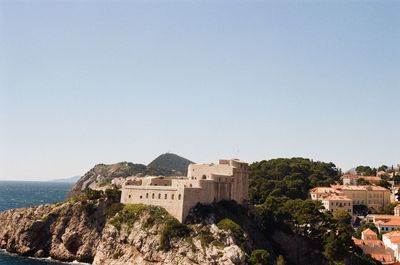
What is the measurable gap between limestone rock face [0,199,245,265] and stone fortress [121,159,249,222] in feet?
12.4

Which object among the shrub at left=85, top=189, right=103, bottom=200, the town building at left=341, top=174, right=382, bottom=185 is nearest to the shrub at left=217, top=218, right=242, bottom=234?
the shrub at left=85, top=189, right=103, bottom=200

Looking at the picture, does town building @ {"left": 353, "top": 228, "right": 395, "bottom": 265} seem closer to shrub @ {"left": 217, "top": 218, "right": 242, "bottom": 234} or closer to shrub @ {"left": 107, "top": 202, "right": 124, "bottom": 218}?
shrub @ {"left": 217, "top": 218, "right": 242, "bottom": 234}

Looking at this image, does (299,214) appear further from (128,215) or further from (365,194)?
(365,194)

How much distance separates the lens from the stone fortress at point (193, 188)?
71000mm

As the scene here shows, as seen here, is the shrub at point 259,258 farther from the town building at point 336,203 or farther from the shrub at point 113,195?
the town building at point 336,203

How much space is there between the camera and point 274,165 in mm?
122750

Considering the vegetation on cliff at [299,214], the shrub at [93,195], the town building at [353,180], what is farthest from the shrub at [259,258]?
the town building at [353,180]

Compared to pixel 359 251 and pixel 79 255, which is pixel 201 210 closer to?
A: pixel 79 255

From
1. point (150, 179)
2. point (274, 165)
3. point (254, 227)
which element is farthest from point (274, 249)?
point (274, 165)

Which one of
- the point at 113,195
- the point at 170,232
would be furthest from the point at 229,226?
the point at 113,195

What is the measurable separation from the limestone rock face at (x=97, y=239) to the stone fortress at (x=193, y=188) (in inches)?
149

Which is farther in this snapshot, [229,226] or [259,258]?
[229,226]

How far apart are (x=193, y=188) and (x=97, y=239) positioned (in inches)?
721

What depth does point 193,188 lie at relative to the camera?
7188 centimetres
